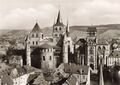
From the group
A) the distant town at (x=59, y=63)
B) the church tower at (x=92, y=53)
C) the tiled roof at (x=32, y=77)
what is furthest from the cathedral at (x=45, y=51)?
the tiled roof at (x=32, y=77)

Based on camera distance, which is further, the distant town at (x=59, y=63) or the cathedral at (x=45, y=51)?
the cathedral at (x=45, y=51)

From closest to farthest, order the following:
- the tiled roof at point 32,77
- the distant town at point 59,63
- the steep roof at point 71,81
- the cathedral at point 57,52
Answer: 1. the steep roof at point 71,81
2. the distant town at point 59,63
3. the tiled roof at point 32,77
4. the cathedral at point 57,52

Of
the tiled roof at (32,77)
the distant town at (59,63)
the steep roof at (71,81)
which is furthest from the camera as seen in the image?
the tiled roof at (32,77)

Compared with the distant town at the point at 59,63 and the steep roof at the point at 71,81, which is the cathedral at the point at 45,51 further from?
the steep roof at the point at 71,81

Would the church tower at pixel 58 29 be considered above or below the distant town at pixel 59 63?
above

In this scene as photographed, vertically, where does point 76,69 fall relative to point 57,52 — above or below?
below

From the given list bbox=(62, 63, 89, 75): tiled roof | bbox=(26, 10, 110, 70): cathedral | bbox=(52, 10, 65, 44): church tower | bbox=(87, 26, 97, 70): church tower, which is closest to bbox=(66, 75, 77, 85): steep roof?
bbox=(62, 63, 89, 75): tiled roof

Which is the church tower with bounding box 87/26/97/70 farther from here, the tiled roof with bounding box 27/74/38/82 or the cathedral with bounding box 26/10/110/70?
the tiled roof with bounding box 27/74/38/82

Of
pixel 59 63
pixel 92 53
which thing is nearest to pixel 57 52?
pixel 59 63

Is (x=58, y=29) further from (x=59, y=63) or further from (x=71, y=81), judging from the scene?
(x=71, y=81)

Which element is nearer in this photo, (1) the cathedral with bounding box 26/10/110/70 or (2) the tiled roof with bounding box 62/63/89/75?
(2) the tiled roof with bounding box 62/63/89/75
